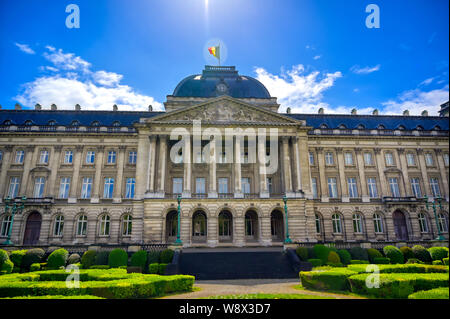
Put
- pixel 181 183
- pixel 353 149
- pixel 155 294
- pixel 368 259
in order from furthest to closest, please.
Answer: pixel 353 149 → pixel 181 183 → pixel 368 259 → pixel 155 294

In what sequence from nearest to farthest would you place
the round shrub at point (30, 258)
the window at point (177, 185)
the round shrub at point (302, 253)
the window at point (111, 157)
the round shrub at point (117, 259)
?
the round shrub at point (117, 259) → the round shrub at point (30, 258) → the round shrub at point (302, 253) → the window at point (177, 185) → the window at point (111, 157)

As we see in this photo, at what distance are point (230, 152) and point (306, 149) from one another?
10407 millimetres

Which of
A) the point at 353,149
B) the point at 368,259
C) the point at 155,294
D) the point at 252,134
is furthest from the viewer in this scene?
the point at 353,149

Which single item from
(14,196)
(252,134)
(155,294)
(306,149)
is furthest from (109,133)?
(155,294)

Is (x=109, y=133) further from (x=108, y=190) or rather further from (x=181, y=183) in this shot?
(x=181, y=183)

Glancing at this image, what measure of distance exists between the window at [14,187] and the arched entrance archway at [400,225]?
51.7 meters

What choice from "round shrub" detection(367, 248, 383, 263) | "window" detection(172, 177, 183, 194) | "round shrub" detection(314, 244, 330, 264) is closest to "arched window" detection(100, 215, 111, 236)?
"window" detection(172, 177, 183, 194)

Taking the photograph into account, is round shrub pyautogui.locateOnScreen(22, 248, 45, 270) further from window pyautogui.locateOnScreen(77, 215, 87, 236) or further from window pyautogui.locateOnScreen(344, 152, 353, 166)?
window pyautogui.locateOnScreen(344, 152, 353, 166)

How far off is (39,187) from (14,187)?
324 cm

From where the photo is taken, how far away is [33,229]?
36750mm

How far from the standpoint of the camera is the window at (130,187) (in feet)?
127

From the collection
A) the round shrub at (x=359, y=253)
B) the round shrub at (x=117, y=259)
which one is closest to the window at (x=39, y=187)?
the round shrub at (x=117, y=259)

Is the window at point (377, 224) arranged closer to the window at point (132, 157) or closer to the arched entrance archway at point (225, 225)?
the arched entrance archway at point (225, 225)
